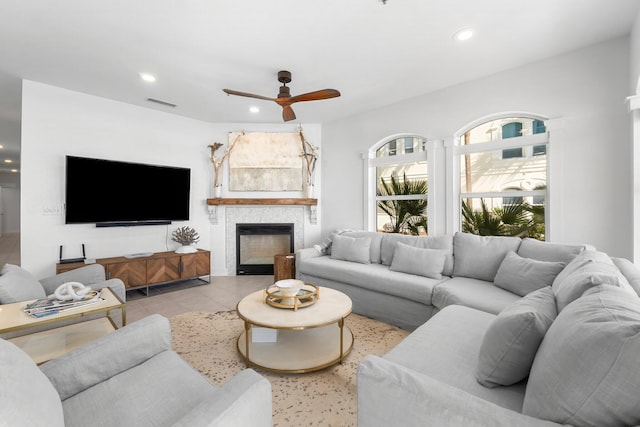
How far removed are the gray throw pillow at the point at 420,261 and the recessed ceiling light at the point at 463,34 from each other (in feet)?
6.59

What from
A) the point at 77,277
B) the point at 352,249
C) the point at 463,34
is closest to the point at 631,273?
the point at 463,34

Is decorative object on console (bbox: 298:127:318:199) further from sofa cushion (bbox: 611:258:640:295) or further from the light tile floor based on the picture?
sofa cushion (bbox: 611:258:640:295)

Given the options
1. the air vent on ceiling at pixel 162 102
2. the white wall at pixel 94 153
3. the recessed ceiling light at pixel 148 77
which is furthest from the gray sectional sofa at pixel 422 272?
the air vent on ceiling at pixel 162 102

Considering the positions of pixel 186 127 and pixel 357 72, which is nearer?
pixel 357 72

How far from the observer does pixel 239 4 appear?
2096 mm

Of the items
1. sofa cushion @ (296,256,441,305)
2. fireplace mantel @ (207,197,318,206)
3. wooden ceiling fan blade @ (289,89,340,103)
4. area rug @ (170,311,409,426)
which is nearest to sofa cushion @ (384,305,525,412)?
area rug @ (170,311,409,426)

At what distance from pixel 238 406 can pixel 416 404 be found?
0.59 metres

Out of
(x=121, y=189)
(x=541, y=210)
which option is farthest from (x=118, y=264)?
(x=541, y=210)

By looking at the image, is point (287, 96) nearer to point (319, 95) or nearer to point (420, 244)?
point (319, 95)

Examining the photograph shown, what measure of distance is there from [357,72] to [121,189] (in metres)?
3.45

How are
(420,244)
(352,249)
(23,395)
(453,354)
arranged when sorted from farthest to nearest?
(352,249) < (420,244) < (453,354) < (23,395)

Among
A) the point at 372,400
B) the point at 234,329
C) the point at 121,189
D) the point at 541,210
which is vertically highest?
the point at 121,189

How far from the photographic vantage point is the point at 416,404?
95 cm

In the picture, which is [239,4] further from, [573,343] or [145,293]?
[145,293]
